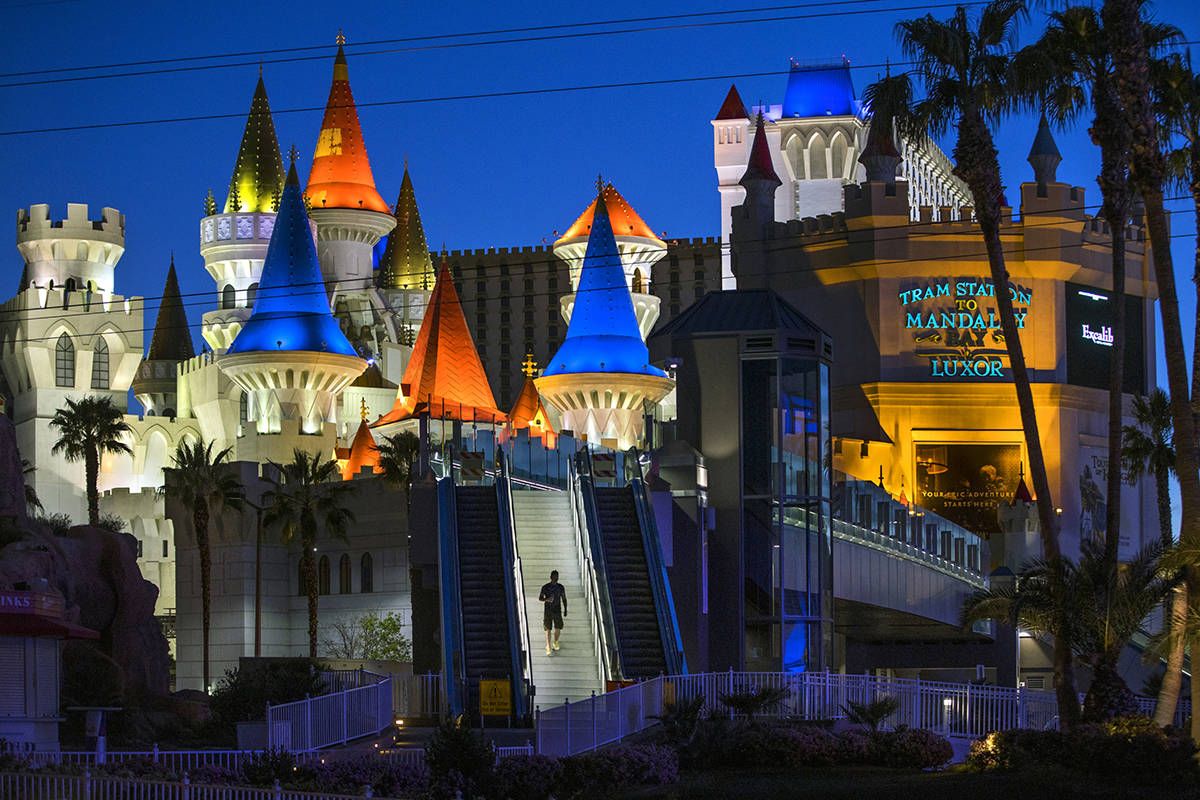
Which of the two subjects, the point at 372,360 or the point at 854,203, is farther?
the point at 372,360

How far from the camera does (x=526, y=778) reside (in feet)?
71.0

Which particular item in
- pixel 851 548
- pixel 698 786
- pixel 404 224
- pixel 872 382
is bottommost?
pixel 698 786

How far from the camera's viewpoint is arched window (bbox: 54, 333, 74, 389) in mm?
90438

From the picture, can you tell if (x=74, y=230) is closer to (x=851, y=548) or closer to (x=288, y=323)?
(x=288, y=323)

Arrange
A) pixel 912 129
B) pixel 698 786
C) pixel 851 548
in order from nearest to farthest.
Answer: pixel 698 786
pixel 912 129
pixel 851 548

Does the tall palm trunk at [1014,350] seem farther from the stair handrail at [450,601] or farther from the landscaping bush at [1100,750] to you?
the stair handrail at [450,601]

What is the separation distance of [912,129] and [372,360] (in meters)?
66.6

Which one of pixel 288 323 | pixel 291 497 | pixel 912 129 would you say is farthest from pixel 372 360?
pixel 912 129

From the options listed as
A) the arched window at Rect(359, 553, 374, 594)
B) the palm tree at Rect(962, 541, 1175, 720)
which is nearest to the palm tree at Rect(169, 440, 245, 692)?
the arched window at Rect(359, 553, 374, 594)

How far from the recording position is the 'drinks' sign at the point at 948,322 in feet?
202

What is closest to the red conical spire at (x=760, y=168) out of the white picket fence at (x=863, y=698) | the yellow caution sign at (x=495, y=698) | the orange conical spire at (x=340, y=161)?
the orange conical spire at (x=340, y=161)

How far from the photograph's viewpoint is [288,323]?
7475 cm

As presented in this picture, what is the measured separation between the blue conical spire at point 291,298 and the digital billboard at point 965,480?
78.5 ft

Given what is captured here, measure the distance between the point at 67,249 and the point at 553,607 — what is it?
6840 centimetres
